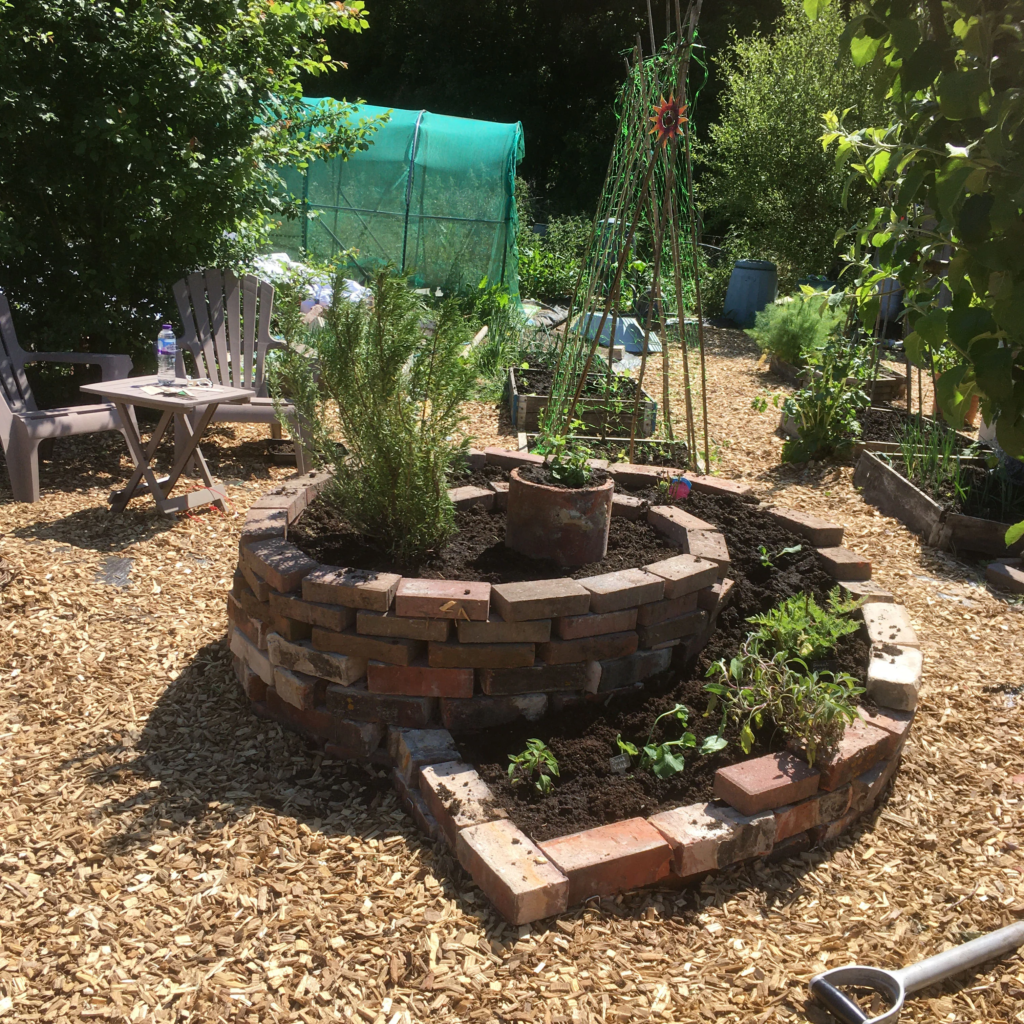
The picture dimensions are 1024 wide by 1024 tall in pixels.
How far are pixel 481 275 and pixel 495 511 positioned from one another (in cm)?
790

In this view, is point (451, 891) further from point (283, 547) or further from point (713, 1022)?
point (283, 547)

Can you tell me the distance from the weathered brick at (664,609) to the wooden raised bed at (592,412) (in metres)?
3.06

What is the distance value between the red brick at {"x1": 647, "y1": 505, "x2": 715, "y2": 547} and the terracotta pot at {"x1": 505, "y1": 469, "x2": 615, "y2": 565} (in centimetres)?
33

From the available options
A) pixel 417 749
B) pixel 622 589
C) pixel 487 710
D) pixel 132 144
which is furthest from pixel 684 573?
pixel 132 144

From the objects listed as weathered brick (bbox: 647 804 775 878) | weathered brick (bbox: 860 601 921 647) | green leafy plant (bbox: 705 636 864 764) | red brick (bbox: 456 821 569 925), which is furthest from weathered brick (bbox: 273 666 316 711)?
weathered brick (bbox: 860 601 921 647)

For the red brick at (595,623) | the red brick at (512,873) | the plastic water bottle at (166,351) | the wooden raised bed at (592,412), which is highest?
the plastic water bottle at (166,351)

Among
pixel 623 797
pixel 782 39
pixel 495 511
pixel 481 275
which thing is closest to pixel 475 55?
pixel 782 39

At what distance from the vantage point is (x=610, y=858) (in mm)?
2117

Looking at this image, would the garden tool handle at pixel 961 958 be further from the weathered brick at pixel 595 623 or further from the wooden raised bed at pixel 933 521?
the wooden raised bed at pixel 933 521

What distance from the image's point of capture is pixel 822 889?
90.4 inches

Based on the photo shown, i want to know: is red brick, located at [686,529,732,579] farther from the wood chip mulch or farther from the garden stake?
the garden stake

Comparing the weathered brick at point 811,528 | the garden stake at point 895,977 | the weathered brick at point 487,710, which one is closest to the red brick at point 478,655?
the weathered brick at point 487,710

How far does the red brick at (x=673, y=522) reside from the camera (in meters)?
3.29

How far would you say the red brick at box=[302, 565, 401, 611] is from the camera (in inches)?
101
